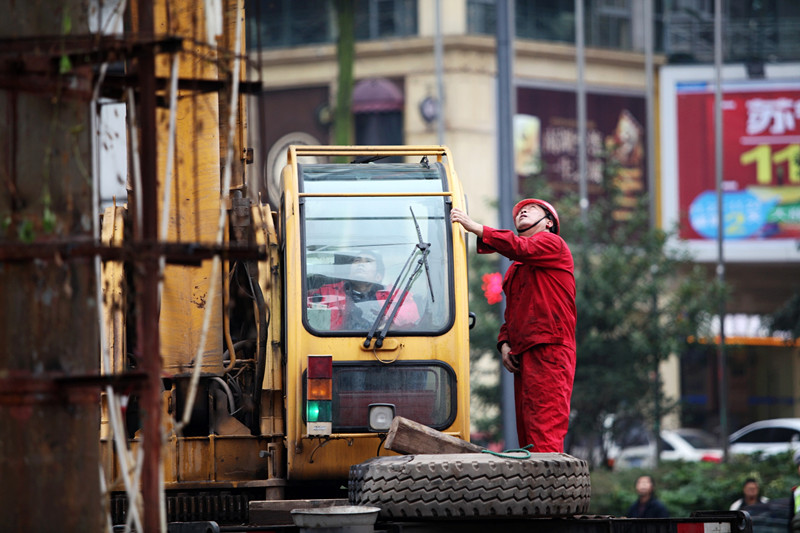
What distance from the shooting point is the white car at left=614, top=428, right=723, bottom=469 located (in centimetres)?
2247

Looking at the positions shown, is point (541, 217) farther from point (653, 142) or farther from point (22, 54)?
point (653, 142)

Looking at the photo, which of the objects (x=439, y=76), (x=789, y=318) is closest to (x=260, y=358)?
(x=789, y=318)

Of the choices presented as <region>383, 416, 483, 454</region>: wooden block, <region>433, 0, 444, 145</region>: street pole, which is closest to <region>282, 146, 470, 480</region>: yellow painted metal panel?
<region>383, 416, 483, 454</region>: wooden block

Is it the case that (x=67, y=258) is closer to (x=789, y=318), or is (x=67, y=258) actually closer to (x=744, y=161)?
(x=789, y=318)

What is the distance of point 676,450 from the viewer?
2430cm

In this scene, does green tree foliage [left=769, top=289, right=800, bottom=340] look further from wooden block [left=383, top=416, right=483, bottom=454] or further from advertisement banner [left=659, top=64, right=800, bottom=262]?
wooden block [left=383, top=416, right=483, bottom=454]

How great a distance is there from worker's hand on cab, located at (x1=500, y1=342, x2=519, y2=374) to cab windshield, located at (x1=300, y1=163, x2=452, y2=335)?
→ 0.42m

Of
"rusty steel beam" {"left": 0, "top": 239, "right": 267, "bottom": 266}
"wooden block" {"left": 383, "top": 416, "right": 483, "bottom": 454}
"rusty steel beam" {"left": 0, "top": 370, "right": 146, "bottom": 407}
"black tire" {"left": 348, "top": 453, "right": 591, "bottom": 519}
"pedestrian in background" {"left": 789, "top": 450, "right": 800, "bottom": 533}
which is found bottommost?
"pedestrian in background" {"left": 789, "top": 450, "right": 800, "bottom": 533}

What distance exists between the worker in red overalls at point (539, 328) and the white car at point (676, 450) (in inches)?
606

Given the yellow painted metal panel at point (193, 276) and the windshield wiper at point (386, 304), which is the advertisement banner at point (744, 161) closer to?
the windshield wiper at point (386, 304)

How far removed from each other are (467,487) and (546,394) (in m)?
1.03

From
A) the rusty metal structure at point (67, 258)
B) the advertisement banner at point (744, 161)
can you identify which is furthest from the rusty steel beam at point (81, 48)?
the advertisement banner at point (744, 161)

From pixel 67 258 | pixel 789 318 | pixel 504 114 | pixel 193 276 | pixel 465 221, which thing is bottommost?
pixel 789 318

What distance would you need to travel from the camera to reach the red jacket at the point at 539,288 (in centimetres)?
635
